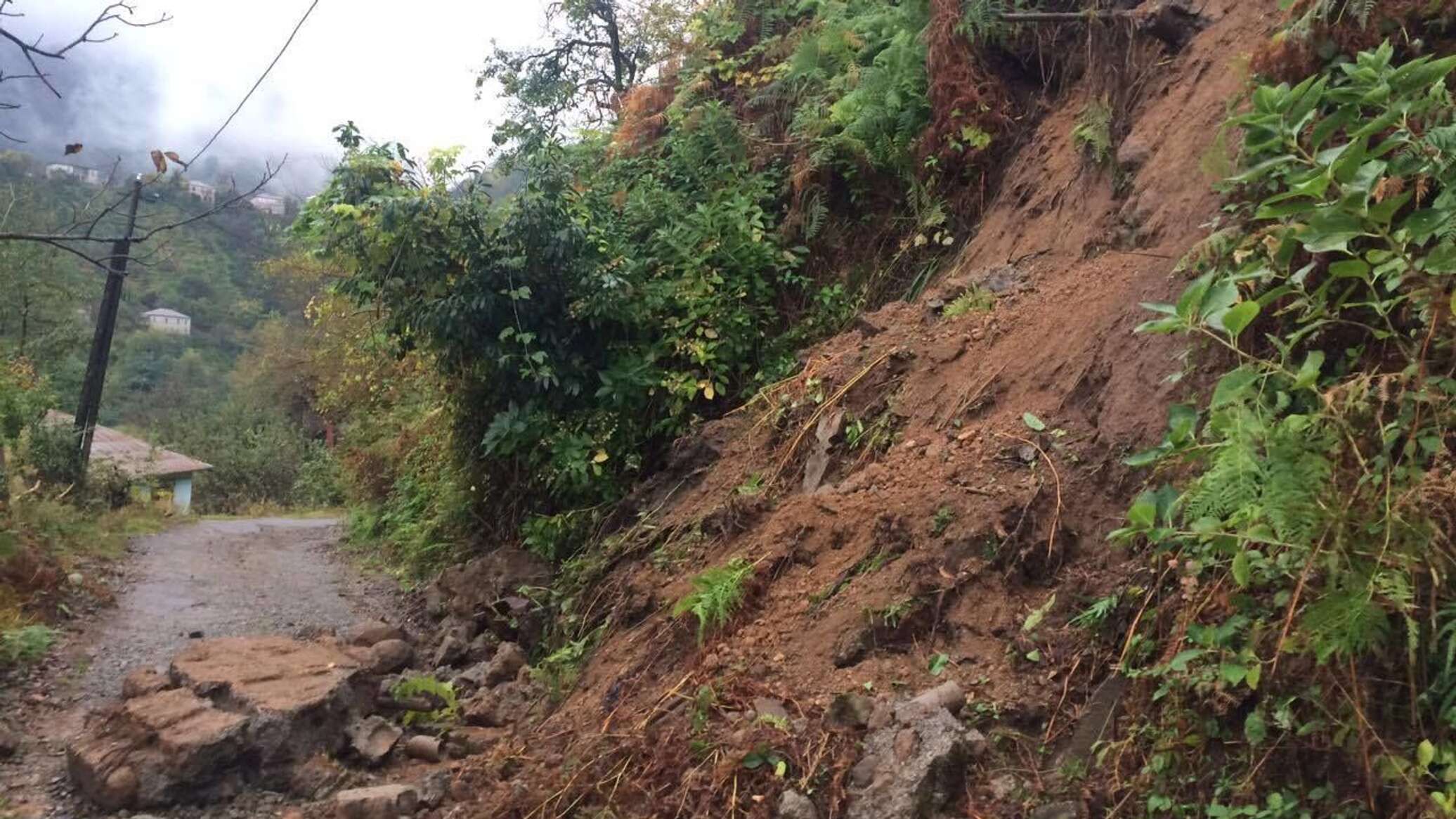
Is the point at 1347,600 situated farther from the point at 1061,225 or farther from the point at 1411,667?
the point at 1061,225

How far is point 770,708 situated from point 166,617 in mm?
7653

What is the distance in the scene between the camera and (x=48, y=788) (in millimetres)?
5320

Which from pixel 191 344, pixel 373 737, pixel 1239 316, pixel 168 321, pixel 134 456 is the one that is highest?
pixel 168 321

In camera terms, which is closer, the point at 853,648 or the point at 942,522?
the point at 853,648

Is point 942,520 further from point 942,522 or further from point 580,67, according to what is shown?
point 580,67

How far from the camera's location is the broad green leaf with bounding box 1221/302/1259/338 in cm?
320

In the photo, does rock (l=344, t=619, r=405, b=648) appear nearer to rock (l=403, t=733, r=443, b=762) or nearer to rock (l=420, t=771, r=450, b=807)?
rock (l=403, t=733, r=443, b=762)

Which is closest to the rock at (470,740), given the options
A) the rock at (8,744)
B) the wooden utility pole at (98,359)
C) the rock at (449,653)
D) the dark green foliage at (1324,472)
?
the rock at (449,653)

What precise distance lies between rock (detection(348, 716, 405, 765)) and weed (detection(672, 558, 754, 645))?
1.93 metres

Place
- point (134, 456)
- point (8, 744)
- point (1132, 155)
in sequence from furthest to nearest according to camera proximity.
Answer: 1. point (134, 456)
2. point (1132, 155)
3. point (8, 744)

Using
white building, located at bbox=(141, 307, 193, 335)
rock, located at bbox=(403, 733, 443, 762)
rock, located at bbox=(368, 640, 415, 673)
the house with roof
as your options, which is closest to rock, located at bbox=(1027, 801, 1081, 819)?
rock, located at bbox=(403, 733, 443, 762)

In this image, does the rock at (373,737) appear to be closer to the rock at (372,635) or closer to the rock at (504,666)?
the rock at (504,666)

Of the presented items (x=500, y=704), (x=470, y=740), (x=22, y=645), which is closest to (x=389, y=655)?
(x=500, y=704)

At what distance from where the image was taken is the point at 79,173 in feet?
31.7
